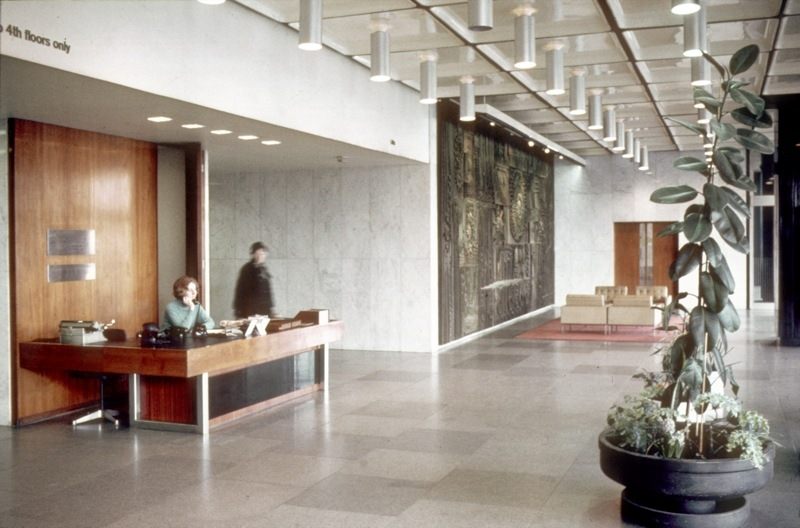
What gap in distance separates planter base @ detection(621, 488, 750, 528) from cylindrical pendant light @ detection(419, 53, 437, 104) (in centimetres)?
564

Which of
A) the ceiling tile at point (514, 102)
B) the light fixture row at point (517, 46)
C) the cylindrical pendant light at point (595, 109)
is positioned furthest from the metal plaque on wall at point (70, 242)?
the cylindrical pendant light at point (595, 109)

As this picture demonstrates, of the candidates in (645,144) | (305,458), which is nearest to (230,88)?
(305,458)

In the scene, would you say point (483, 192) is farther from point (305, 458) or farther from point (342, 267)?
point (305, 458)

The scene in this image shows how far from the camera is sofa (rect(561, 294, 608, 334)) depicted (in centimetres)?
1560

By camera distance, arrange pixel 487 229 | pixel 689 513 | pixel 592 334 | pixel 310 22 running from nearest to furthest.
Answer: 1. pixel 689 513
2. pixel 310 22
3. pixel 592 334
4. pixel 487 229

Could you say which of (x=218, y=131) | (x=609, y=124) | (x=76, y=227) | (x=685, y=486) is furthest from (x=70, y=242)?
(x=609, y=124)

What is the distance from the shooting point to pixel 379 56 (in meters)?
8.01

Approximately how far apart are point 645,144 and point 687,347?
50.9 feet

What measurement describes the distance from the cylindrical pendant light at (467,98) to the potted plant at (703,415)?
5513mm

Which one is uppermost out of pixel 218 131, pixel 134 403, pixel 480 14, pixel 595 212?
pixel 480 14

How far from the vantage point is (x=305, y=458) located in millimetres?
6590

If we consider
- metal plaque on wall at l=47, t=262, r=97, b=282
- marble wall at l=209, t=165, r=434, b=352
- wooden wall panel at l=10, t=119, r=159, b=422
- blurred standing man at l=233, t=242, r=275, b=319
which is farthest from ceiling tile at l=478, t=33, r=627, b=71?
metal plaque on wall at l=47, t=262, r=97, b=282

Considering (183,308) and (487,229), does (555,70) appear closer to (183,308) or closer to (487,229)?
(183,308)

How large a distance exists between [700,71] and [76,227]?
282 inches
